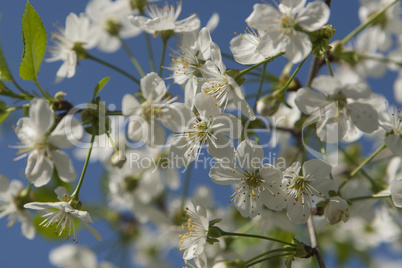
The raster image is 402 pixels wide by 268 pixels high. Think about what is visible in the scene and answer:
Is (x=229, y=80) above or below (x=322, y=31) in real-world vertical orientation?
below

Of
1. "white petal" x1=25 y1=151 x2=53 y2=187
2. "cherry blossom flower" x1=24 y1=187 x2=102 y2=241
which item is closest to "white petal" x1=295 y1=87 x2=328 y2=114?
"cherry blossom flower" x1=24 y1=187 x2=102 y2=241

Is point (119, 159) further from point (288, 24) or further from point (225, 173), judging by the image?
point (288, 24)

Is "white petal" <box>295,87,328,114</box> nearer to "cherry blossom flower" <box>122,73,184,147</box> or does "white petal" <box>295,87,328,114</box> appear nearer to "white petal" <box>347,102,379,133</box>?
"white petal" <box>347,102,379,133</box>

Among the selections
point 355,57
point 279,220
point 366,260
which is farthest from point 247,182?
point 366,260

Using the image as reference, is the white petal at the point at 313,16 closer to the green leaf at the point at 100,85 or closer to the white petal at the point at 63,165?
the green leaf at the point at 100,85

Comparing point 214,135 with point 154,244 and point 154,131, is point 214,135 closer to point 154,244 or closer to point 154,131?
point 154,131

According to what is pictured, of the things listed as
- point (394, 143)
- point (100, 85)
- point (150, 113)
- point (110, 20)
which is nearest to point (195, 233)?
point (150, 113)
